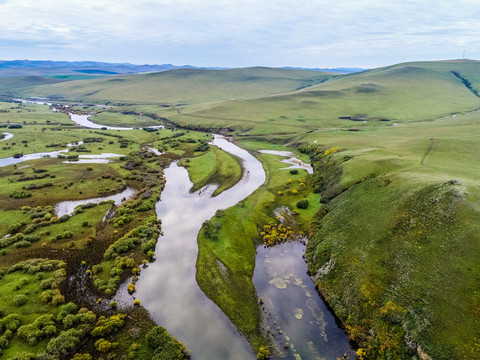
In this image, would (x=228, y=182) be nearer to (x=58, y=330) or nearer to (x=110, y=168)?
(x=110, y=168)

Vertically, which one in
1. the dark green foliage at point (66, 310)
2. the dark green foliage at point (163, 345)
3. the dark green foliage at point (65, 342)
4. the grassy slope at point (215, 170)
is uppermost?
the grassy slope at point (215, 170)

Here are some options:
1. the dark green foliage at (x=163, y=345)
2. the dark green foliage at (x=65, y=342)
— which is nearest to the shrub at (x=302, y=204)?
the dark green foliage at (x=163, y=345)

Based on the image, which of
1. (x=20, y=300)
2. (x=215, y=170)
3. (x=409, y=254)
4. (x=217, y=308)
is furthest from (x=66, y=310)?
(x=215, y=170)

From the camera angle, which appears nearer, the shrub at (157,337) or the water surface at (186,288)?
the shrub at (157,337)

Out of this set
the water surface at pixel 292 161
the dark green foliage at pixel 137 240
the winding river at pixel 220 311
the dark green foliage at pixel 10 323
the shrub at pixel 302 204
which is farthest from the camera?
the water surface at pixel 292 161

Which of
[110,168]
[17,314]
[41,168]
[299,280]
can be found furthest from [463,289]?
[41,168]

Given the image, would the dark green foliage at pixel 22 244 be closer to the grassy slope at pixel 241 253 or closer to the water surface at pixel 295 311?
the grassy slope at pixel 241 253

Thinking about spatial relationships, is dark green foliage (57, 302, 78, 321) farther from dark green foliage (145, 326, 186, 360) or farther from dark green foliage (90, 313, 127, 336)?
dark green foliage (145, 326, 186, 360)

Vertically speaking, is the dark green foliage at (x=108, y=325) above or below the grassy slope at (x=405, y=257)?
below
